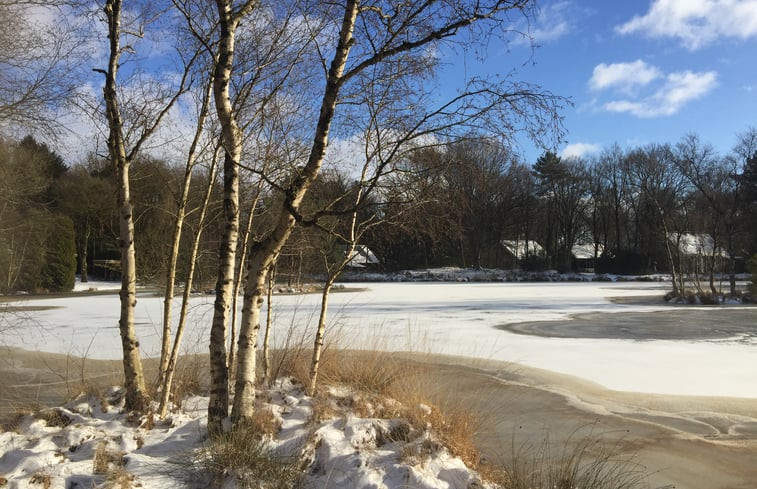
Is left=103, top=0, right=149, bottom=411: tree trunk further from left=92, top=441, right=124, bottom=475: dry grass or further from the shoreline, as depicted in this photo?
→ the shoreline

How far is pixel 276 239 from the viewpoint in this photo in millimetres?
4430

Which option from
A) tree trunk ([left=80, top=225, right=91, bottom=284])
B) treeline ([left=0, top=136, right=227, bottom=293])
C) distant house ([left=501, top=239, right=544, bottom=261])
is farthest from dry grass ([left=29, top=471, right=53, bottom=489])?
distant house ([left=501, top=239, right=544, bottom=261])

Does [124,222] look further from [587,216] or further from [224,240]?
[587,216]

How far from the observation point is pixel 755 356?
1034 centimetres

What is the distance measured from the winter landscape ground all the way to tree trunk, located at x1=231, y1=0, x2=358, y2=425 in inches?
21.3

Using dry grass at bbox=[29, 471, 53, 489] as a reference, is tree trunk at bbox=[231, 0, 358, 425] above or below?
above

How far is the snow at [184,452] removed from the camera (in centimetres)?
381

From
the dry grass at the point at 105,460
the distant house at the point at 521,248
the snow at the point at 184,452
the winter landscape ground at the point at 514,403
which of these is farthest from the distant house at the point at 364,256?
the distant house at the point at 521,248

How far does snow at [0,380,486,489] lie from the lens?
12.5ft

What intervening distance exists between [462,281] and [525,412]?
132 feet

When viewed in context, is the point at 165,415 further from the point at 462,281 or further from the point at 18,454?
the point at 462,281

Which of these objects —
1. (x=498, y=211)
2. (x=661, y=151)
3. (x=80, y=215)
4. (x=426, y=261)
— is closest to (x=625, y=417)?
(x=80, y=215)

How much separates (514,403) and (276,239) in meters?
4.30

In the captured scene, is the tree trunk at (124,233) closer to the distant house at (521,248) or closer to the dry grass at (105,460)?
the dry grass at (105,460)
